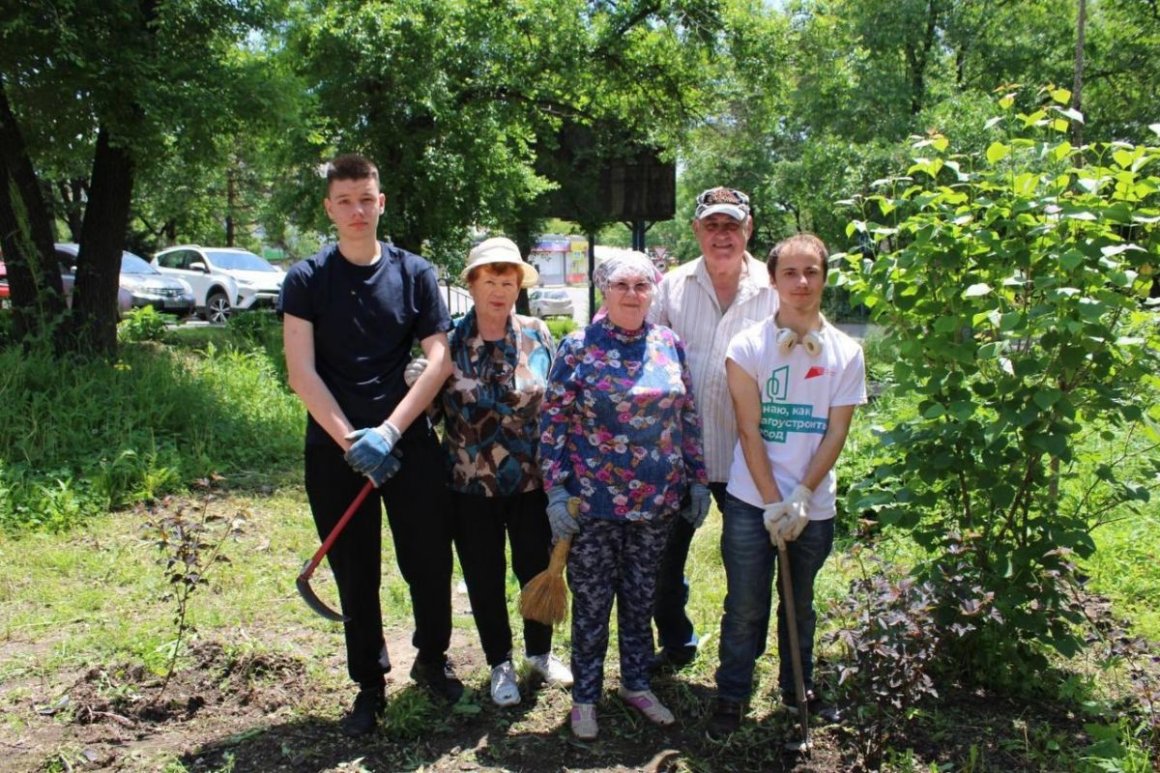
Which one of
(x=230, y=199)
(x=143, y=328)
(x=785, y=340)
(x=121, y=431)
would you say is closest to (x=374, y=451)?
(x=785, y=340)

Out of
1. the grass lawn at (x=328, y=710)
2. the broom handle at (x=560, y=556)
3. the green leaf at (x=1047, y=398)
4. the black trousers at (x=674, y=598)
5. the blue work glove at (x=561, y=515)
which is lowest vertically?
the grass lawn at (x=328, y=710)

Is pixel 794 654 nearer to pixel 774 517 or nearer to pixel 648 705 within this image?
pixel 774 517

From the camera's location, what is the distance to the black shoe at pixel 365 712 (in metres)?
3.04

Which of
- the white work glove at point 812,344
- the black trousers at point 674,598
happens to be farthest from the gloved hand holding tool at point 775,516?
the black trousers at point 674,598

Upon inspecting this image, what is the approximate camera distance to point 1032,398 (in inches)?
107

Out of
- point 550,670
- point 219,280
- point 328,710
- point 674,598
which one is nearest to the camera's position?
point 328,710

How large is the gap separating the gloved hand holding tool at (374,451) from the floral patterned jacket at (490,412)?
0.34 metres

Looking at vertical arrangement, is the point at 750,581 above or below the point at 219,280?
below

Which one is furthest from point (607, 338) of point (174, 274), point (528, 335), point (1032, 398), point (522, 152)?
point (174, 274)

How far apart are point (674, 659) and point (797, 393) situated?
1319mm

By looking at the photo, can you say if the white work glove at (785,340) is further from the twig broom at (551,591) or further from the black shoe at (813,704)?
the black shoe at (813,704)

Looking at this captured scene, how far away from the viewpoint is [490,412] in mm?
3143

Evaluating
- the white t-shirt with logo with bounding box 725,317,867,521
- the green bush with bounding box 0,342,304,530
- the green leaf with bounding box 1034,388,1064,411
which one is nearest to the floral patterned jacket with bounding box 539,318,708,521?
the white t-shirt with logo with bounding box 725,317,867,521

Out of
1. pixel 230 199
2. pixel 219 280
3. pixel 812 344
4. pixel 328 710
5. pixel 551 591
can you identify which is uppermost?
pixel 230 199
